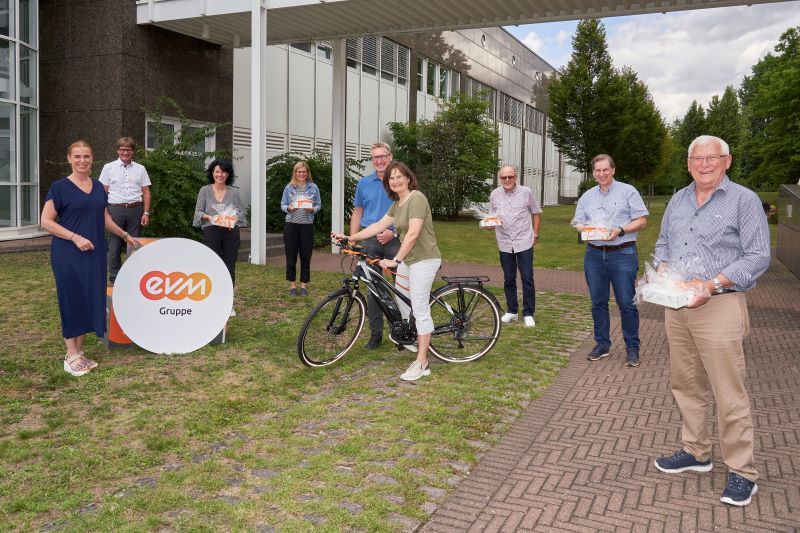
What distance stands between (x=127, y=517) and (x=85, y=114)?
13901 mm

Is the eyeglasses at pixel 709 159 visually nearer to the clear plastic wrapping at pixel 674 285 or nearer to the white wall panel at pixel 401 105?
the clear plastic wrapping at pixel 674 285

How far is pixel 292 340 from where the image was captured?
286 inches

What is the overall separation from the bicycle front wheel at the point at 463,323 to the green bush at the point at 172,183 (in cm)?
817

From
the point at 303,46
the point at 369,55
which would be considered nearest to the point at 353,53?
the point at 369,55

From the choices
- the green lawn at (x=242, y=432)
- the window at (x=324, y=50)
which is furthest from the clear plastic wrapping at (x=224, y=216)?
the window at (x=324, y=50)

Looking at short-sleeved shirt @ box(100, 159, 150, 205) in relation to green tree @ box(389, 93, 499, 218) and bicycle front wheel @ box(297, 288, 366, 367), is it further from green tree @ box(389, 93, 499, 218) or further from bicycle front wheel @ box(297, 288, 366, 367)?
green tree @ box(389, 93, 499, 218)

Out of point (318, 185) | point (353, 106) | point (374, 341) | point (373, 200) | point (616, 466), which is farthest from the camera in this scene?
point (353, 106)

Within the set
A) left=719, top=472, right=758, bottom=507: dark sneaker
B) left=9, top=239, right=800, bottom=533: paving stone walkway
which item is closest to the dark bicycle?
left=9, top=239, right=800, bottom=533: paving stone walkway

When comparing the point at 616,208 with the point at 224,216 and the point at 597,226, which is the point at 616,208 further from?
the point at 224,216

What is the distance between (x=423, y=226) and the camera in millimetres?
5832

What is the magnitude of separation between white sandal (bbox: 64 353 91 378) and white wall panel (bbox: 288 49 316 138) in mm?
15857

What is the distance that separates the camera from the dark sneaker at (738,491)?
3646 mm

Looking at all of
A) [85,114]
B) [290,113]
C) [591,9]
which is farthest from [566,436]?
[290,113]

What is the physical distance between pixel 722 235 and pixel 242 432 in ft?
10.1
